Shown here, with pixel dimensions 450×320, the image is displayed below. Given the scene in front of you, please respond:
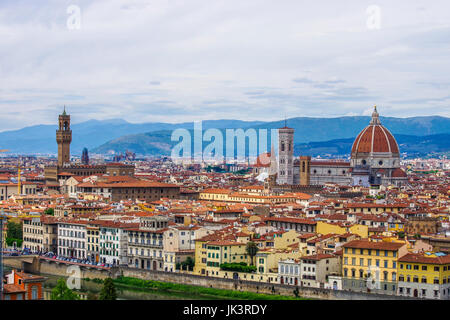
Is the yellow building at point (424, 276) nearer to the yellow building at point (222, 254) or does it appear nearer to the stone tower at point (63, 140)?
the yellow building at point (222, 254)

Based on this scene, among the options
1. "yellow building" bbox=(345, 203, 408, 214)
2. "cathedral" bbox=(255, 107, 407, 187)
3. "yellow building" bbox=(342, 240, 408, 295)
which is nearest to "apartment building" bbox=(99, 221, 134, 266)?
"yellow building" bbox=(342, 240, 408, 295)

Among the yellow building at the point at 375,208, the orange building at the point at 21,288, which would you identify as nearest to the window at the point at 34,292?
the orange building at the point at 21,288

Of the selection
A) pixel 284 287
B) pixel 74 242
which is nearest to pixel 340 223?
pixel 284 287

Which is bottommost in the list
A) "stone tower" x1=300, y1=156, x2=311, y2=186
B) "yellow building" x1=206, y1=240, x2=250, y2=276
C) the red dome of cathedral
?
"yellow building" x1=206, y1=240, x2=250, y2=276

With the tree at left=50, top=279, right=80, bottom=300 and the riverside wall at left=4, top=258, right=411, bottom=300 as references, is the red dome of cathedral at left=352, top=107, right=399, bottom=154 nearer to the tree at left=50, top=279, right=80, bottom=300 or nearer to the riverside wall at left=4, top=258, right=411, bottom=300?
the riverside wall at left=4, top=258, right=411, bottom=300

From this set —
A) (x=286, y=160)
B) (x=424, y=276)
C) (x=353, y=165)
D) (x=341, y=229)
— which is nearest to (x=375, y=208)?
(x=341, y=229)

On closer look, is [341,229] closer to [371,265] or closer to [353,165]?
[371,265]
